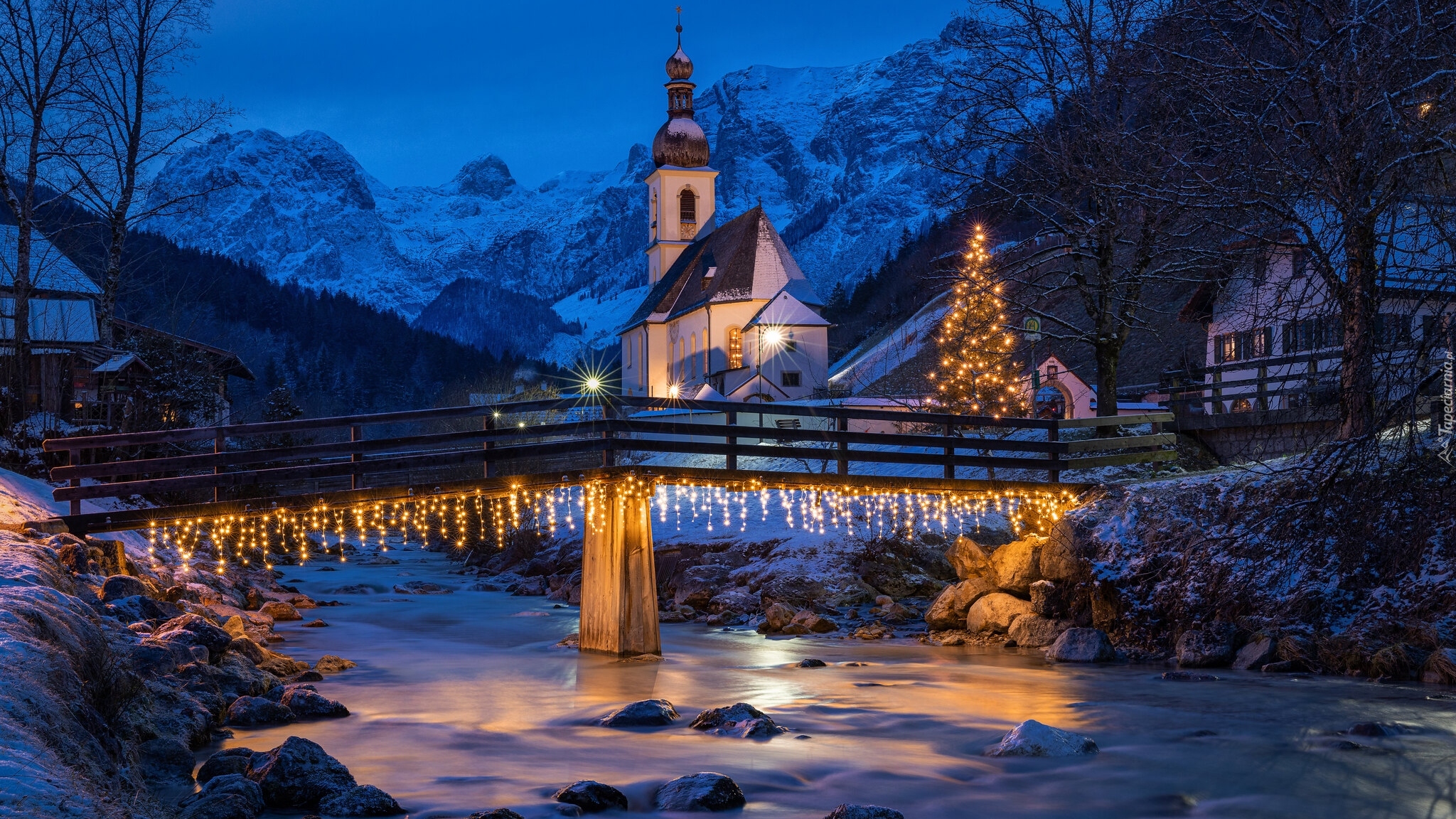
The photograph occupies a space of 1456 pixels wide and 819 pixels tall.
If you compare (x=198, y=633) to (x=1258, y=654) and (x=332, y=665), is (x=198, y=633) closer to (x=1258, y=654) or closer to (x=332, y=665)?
(x=332, y=665)

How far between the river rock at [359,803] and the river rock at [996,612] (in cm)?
1390

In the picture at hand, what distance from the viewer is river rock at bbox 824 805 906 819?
9828 millimetres

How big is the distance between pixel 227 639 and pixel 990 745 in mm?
10244

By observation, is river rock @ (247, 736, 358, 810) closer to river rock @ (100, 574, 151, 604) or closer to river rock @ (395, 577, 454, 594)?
river rock @ (100, 574, 151, 604)

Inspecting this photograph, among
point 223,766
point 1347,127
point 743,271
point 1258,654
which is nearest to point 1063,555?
point 1258,654

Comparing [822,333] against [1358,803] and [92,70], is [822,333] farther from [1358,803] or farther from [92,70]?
[1358,803]

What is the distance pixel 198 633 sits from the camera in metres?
15.4

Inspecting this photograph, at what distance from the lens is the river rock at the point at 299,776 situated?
10.2m

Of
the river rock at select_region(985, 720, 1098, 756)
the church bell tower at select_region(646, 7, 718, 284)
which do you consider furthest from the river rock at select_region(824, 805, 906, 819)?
the church bell tower at select_region(646, 7, 718, 284)

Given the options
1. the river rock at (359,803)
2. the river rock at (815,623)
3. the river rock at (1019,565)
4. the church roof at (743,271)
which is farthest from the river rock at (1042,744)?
the church roof at (743,271)

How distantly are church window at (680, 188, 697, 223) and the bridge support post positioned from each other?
6911 centimetres

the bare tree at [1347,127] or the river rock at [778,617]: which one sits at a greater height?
the bare tree at [1347,127]

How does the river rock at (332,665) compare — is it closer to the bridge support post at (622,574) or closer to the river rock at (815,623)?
the bridge support post at (622,574)

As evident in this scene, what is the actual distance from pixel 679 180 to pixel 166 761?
3108 inches
